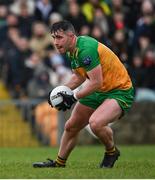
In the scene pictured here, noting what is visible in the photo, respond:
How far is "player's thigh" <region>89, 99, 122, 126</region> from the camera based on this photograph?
36.7ft

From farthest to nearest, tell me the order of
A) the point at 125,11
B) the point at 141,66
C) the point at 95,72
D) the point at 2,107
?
1. the point at 125,11
2. the point at 141,66
3. the point at 2,107
4. the point at 95,72

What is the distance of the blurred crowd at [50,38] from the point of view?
787 inches

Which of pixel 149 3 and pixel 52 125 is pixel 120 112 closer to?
pixel 52 125

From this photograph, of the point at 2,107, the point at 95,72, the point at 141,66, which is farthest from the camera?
the point at 141,66

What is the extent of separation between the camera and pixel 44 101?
19391 millimetres

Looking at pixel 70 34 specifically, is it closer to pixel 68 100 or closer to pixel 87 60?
pixel 87 60

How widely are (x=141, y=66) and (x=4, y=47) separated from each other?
11.5 ft

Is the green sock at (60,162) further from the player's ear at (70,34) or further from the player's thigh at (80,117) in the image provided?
the player's ear at (70,34)

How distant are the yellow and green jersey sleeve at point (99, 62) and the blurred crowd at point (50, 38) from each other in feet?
26.6

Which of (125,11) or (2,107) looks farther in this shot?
(125,11)

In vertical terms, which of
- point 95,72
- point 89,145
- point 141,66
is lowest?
point 89,145

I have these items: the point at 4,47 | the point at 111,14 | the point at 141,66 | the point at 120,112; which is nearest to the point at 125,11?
the point at 111,14

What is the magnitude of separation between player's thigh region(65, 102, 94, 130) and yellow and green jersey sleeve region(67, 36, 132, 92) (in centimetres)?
40

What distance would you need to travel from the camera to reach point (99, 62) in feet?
36.6
